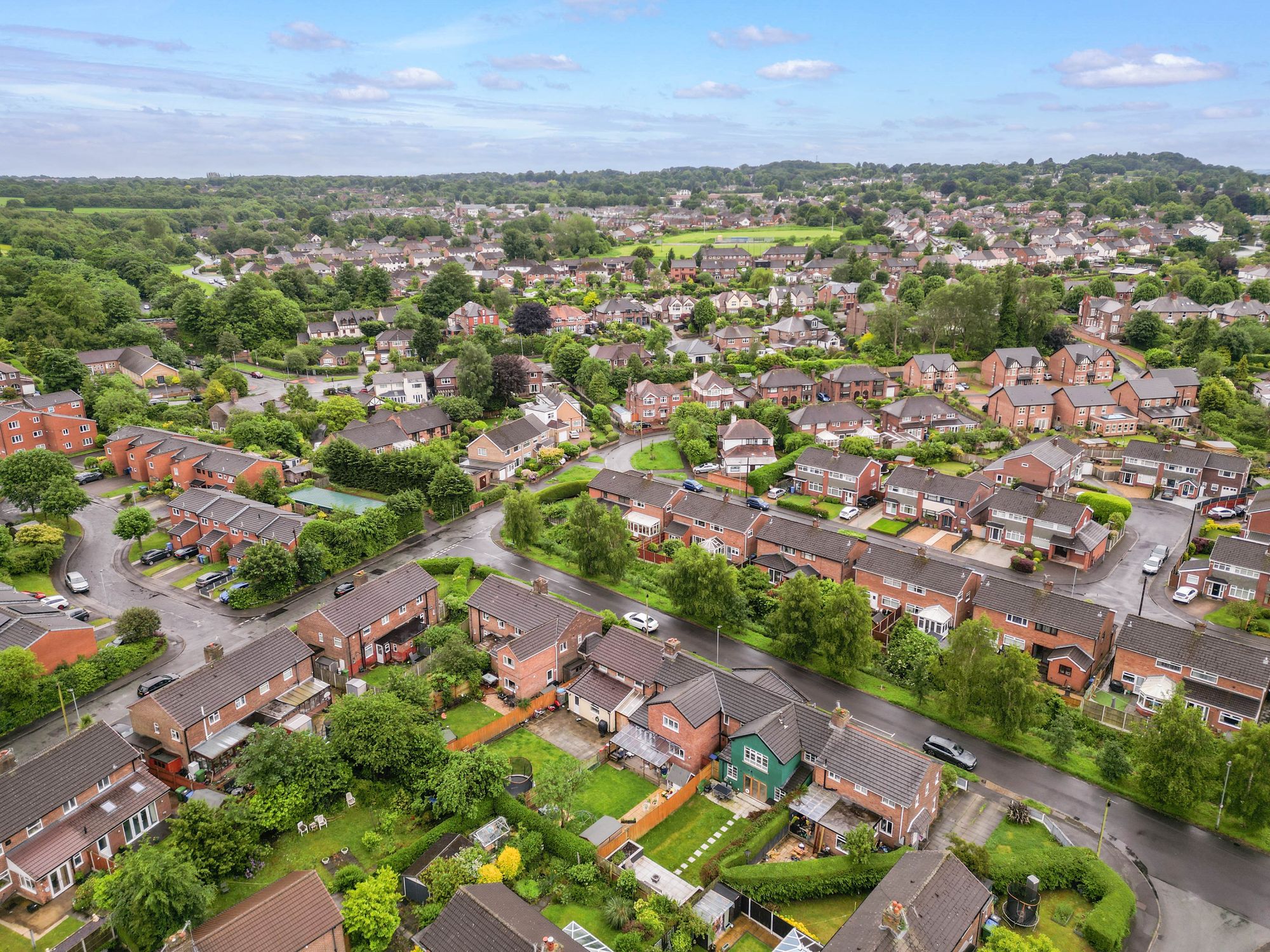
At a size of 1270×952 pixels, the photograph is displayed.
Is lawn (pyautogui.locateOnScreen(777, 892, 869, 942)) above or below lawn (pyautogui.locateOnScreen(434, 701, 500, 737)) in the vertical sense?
below

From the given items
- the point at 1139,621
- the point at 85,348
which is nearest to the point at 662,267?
the point at 85,348

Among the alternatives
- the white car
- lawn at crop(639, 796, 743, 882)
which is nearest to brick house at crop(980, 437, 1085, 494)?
the white car

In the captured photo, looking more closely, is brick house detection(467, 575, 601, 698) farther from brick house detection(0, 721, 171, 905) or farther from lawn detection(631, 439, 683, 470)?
lawn detection(631, 439, 683, 470)

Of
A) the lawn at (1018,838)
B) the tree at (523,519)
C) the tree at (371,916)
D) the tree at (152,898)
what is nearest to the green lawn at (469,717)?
the tree at (371,916)

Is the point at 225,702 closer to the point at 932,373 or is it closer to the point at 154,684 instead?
the point at 154,684

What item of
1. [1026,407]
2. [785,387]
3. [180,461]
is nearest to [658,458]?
→ [785,387]

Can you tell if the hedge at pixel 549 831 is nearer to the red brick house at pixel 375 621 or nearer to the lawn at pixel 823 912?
the lawn at pixel 823 912

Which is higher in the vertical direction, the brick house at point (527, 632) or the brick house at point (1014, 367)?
the brick house at point (1014, 367)
